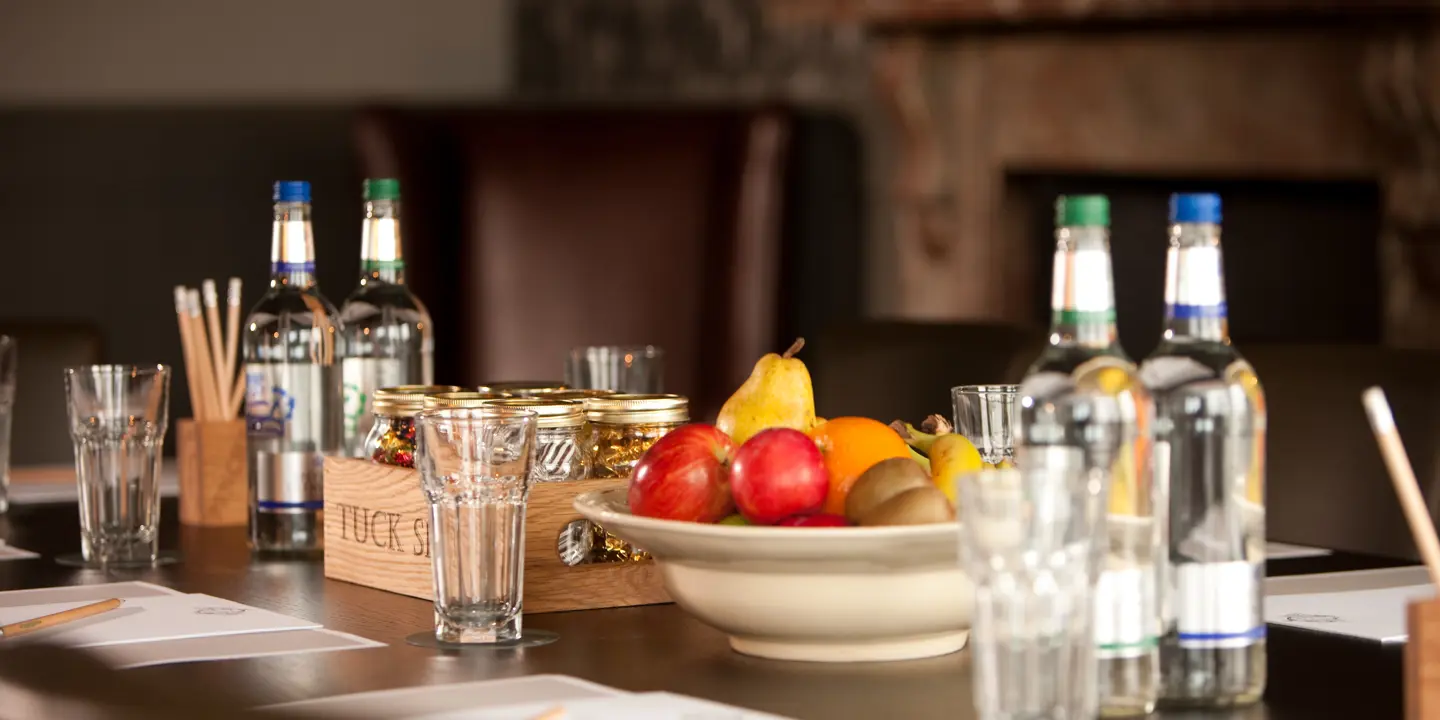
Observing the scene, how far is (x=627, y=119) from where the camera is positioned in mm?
3611

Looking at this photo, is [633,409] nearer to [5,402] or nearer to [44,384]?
[5,402]

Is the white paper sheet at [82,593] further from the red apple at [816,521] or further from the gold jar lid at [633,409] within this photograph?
the red apple at [816,521]

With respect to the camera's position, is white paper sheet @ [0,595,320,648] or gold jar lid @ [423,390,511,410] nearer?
white paper sheet @ [0,595,320,648]

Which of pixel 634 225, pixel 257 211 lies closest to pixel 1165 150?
pixel 634 225

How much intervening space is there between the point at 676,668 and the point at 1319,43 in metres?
2.62

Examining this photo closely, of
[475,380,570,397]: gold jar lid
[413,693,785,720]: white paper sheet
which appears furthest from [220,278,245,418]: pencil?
[413,693,785,720]: white paper sheet

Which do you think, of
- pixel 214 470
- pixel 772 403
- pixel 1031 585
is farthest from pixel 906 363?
pixel 1031 585

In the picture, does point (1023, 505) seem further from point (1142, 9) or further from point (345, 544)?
point (1142, 9)

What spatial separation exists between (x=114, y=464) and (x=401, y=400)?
0.25 meters

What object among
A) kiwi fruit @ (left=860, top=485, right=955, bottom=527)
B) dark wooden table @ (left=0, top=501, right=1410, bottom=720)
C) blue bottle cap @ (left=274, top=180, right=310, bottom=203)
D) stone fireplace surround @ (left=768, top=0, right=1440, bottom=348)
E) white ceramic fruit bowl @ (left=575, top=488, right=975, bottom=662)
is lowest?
dark wooden table @ (left=0, top=501, right=1410, bottom=720)

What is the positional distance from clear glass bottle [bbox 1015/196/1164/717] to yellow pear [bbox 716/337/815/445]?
28cm

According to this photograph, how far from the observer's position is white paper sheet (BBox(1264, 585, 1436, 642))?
1.10 metres

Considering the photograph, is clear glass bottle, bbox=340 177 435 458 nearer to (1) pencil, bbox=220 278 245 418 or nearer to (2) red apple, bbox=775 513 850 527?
(1) pencil, bbox=220 278 245 418

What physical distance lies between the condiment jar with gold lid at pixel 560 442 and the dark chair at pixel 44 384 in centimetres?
140
